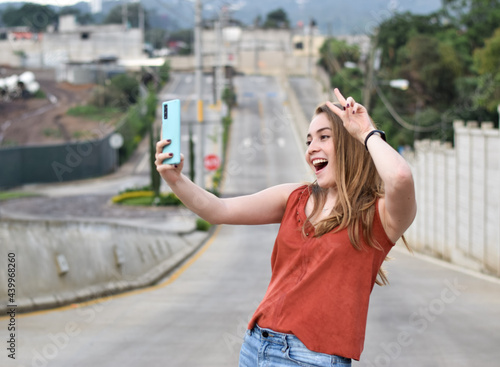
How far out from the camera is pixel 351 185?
3.24m

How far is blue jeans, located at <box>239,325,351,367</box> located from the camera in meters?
3.08

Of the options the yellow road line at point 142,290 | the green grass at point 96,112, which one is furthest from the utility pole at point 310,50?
the yellow road line at point 142,290

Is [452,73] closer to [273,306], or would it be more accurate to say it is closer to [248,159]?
[248,159]

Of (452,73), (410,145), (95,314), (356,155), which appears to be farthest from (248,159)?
(356,155)

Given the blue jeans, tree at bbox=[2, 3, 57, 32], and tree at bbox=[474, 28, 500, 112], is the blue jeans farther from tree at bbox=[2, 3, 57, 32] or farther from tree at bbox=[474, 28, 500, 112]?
tree at bbox=[2, 3, 57, 32]

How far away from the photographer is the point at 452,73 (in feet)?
185

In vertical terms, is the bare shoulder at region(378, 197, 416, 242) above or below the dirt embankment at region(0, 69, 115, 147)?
above

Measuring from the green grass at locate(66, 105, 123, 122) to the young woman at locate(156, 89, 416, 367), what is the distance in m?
60.9

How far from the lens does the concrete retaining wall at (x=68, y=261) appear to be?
10.8m

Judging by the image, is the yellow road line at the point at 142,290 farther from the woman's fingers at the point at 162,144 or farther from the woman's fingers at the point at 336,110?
the woman's fingers at the point at 336,110

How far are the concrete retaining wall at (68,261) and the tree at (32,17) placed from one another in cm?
14055

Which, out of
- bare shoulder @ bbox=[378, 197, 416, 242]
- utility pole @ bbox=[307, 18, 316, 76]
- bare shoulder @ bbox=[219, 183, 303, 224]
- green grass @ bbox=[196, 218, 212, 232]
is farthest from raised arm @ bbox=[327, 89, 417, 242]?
utility pole @ bbox=[307, 18, 316, 76]

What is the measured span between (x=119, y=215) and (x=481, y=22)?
48368mm

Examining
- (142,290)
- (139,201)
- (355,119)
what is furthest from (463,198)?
(139,201)
